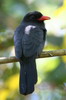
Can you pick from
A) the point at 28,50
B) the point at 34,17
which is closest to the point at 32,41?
the point at 28,50

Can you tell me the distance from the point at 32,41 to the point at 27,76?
1.41ft

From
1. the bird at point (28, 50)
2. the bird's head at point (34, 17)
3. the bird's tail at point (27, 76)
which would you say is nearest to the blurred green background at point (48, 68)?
the bird's head at point (34, 17)

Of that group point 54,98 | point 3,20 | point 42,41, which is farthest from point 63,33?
point 3,20

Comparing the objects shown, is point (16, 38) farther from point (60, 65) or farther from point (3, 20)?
point (3, 20)

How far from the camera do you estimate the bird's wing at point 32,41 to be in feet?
16.7

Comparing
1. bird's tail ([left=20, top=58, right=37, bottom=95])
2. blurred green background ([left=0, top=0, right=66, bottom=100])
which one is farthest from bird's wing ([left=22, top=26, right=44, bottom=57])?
blurred green background ([left=0, top=0, right=66, bottom=100])

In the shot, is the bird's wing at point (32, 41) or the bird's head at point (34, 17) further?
the bird's head at point (34, 17)

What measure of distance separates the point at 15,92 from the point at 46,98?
1.32 ft

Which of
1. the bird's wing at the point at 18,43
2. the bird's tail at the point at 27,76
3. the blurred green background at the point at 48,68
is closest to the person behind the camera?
the bird's tail at the point at 27,76

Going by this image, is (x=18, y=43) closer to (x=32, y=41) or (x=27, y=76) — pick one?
(x=32, y=41)

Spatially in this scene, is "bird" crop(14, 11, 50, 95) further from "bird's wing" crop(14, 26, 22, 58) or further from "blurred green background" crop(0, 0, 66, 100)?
"blurred green background" crop(0, 0, 66, 100)

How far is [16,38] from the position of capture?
5.31 metres

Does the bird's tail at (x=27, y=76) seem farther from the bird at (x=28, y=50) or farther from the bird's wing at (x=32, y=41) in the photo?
the bird's wing at (x=32, y=41)

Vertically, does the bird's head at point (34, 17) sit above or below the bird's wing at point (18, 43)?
above
